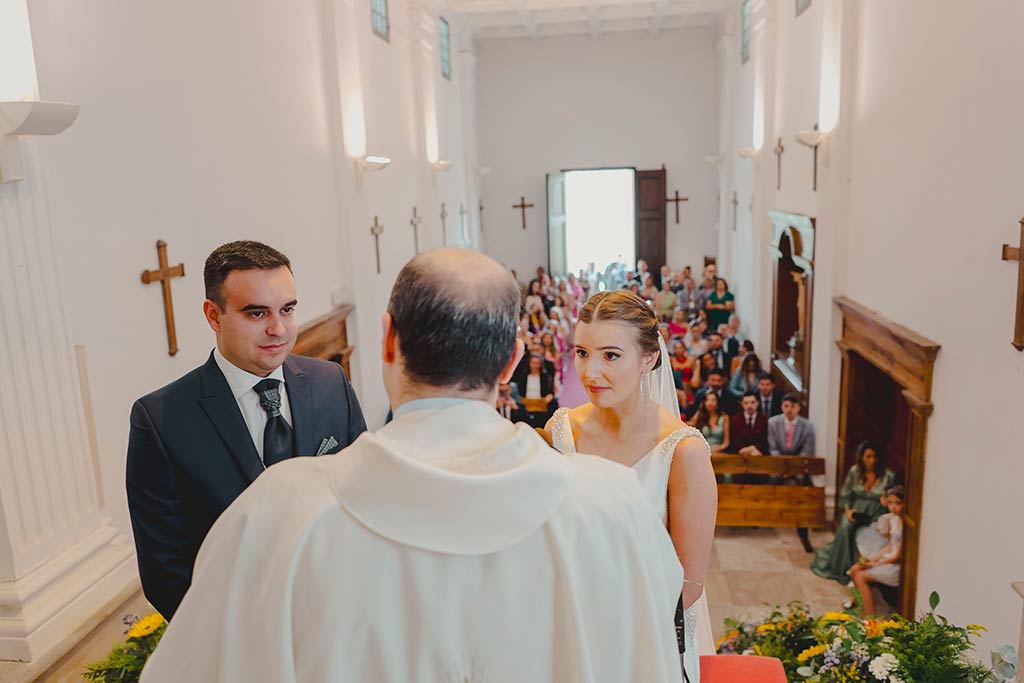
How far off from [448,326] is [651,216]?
17.3 meters

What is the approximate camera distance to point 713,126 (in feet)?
58.5

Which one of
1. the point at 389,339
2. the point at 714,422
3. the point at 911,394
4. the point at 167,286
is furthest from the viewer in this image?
the point at 714,422

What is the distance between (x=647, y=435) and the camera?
2654 millimetres

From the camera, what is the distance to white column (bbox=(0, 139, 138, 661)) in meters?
3.28

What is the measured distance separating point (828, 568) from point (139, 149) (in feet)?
20.7

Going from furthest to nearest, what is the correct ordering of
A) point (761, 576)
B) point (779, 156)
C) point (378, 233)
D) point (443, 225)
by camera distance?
point (443, 225) < point (779, 156) < point (378, 233) < point (761, 576)

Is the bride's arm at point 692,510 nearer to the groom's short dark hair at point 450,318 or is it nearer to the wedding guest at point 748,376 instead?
the groom's short dark hair at point 450,318

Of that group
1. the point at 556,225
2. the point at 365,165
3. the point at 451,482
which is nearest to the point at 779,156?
the point at 365,165

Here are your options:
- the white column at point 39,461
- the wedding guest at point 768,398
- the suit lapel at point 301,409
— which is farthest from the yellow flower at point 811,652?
the wedding guest at point 768,398

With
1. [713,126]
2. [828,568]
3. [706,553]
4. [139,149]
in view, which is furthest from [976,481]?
[713,126]

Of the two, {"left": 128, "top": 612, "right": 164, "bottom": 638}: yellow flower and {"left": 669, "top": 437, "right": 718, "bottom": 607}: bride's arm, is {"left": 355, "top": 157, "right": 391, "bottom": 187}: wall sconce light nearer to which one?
{"left": 128, "top": 612, "right": 164, "bottom": 638}: yellow flower

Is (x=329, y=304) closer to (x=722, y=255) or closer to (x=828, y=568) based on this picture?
(x=828, y=568)

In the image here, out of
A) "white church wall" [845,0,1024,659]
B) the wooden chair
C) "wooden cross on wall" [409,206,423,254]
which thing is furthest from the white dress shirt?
"wooden cross on wall" [409,206,423,254]

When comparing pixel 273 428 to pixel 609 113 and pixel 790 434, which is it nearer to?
pixel 790 434
